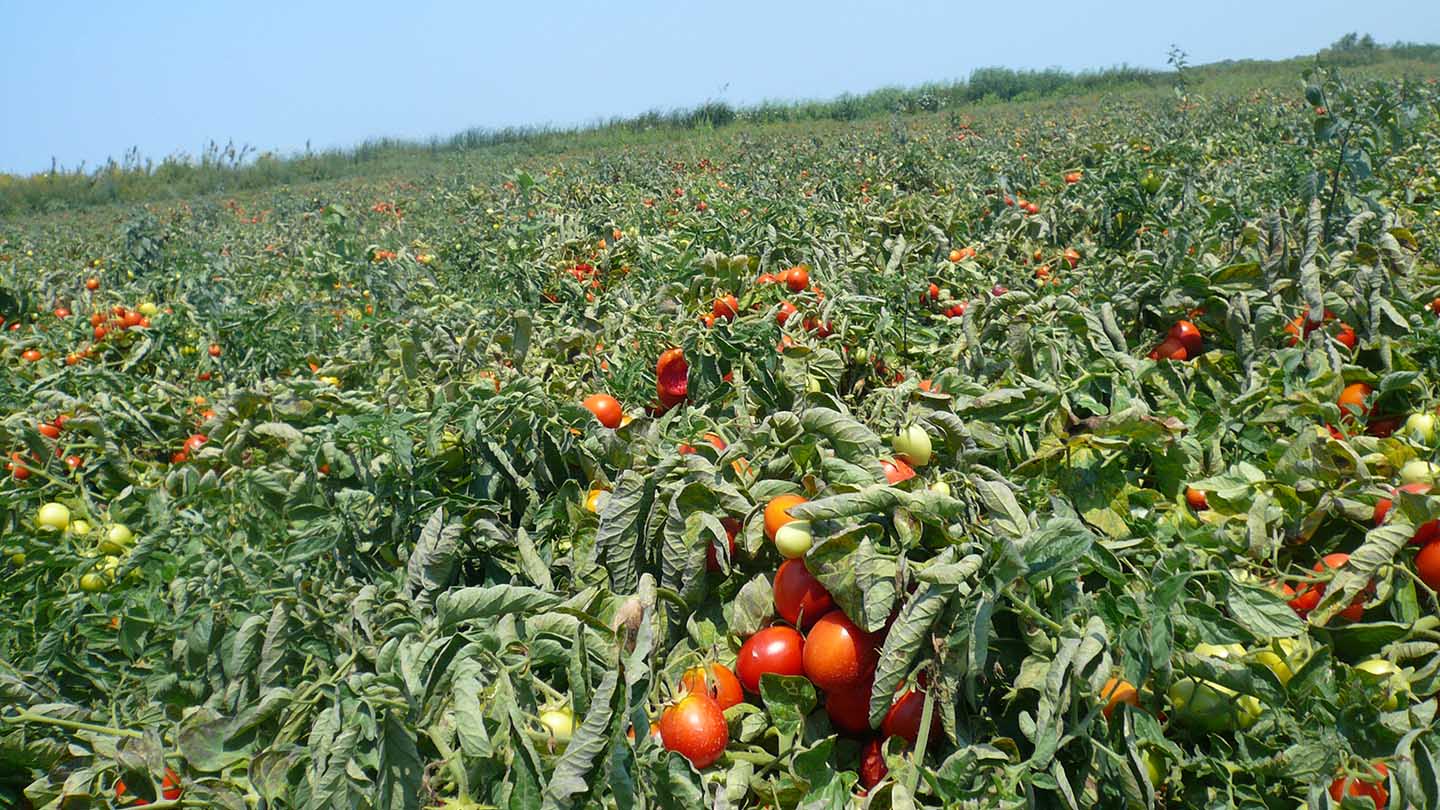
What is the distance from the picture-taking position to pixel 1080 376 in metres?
2.26

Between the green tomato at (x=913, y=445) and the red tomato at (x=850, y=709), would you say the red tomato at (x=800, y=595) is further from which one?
the green tomato at (x=913, y=445)

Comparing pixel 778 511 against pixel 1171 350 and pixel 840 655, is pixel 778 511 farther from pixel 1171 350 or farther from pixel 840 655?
pixel 1171 350

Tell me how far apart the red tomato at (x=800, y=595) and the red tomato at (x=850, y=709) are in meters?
0.14

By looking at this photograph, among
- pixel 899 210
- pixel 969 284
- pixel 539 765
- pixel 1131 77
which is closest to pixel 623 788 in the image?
pixel 539 765

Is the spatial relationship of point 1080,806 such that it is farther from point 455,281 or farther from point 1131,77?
point 1131,77

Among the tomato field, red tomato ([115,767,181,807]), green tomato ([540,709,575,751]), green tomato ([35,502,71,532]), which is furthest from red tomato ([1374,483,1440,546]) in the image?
green tomato ([35,502,71,532])

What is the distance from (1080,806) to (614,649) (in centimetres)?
78

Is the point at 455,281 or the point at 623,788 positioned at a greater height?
the point at 455,281

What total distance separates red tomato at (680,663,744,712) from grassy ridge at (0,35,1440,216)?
76.5ft

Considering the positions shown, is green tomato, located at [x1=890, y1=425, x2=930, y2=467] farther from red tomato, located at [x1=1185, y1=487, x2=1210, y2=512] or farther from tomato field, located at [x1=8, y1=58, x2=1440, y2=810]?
red tomato, located at [x1=1185, y1=487, x2=1210, y2=512]

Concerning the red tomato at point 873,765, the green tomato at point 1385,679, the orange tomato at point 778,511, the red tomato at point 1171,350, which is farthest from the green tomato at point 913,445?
the red tomato at point 1171,350

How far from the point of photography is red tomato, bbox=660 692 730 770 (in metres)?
1.46

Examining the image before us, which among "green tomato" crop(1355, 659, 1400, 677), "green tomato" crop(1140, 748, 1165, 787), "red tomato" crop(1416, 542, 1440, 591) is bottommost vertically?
"green tomato" crop(1140, 748, 1165, 787)

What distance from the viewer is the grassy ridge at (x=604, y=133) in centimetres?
2358
